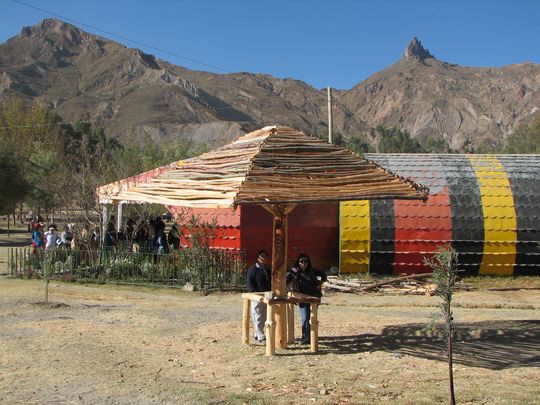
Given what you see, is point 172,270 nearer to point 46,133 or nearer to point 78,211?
point 78,211

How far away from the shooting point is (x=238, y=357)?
28.6ft

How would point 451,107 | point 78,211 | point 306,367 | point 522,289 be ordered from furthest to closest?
point 451,107, point 78,211, point 522,289, point 306,367

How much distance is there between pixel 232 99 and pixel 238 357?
580 feet

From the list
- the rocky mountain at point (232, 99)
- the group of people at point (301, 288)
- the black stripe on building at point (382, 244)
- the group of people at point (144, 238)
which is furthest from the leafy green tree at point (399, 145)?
the group of people at point (301, 288)

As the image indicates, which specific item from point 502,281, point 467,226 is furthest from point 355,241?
point 502,281

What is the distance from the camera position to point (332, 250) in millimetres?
18094

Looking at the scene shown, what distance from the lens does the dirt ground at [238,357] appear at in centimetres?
705

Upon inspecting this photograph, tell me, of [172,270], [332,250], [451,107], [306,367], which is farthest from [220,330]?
[451,107]

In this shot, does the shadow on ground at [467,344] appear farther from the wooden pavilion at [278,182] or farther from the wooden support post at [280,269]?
the wooden pavilion at [278,182]

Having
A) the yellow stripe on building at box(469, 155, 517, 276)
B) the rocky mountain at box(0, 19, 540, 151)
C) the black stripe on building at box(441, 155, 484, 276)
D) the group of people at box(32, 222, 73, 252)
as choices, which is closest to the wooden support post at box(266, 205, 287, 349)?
the black stripe on building at box(441, 155, 484, 276)

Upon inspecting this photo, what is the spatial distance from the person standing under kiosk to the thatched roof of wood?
1.43 metres

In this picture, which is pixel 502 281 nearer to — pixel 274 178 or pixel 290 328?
pixel 290 328

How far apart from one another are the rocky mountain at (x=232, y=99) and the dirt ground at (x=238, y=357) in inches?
4497

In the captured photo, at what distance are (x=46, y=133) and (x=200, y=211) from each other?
5015 centimetres
